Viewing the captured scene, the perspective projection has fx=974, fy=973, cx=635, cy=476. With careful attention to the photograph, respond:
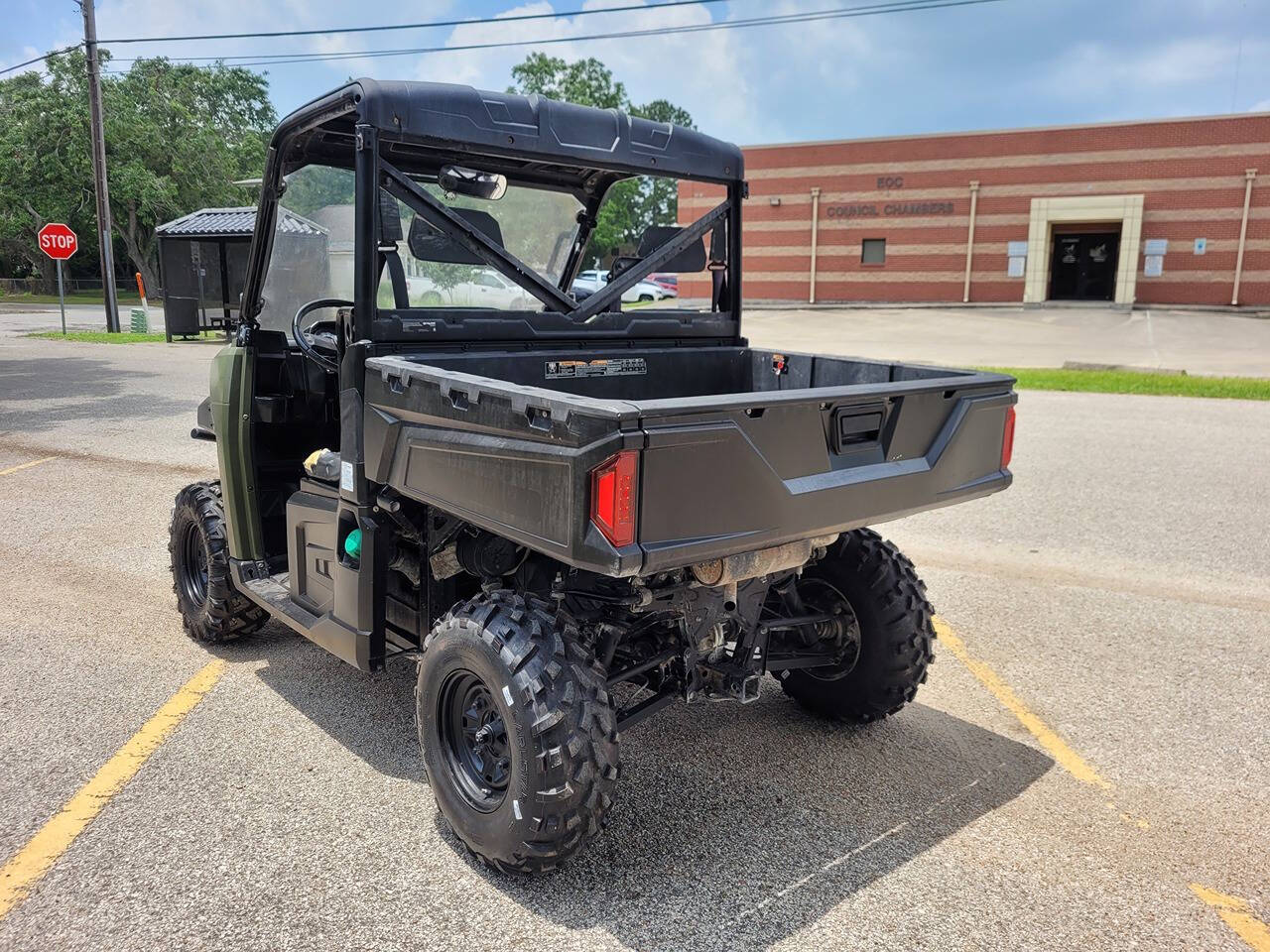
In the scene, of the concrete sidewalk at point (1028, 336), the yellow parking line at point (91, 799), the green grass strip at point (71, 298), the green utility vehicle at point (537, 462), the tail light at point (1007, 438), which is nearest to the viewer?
the green utility vehicle at point (537, 462)

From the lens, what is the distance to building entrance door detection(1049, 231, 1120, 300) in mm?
36500

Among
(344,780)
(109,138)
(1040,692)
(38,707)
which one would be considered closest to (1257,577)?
(1040,692)

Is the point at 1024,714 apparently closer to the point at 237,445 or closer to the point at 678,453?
the point at 678,453

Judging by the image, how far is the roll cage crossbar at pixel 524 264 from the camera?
333 cm

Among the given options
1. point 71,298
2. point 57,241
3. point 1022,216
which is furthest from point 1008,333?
point 71,298

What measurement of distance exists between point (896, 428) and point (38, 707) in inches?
144

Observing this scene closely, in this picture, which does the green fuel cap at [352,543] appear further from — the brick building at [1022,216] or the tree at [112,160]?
the tree at [112,160]

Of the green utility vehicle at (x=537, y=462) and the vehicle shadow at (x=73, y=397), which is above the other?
the green utility vehicle at (x=537, y=462)

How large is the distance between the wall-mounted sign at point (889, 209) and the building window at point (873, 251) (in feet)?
3.35

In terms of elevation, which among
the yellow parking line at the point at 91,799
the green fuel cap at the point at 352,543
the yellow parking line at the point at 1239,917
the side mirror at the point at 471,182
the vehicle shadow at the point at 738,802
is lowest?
the yellow parking line at the point at 91,799

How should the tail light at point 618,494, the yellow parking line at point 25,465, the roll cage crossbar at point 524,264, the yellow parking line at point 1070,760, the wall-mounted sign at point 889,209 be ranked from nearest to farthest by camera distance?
the tail light at point 618,494 < the yellow parking line at point 1070,760 < the roll cage crossbar at point 524,264 < the yellow parking line at point 25,465 < the wall-mounted sign at point 889,209

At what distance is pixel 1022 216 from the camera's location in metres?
35.7

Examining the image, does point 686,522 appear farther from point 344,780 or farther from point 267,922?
point 344,780

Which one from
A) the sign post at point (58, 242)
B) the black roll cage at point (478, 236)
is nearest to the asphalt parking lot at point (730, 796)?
the black roll cage at point (478, 236)
